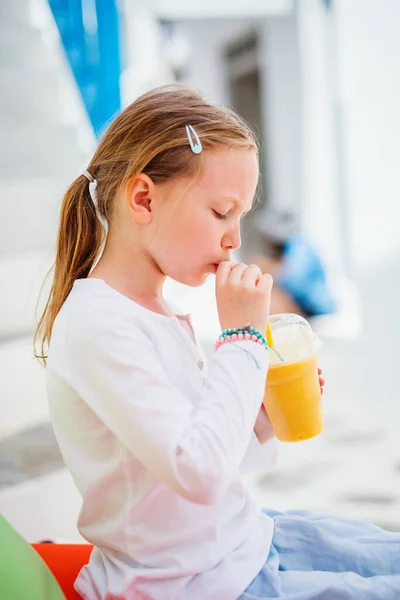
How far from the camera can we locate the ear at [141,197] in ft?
3.45

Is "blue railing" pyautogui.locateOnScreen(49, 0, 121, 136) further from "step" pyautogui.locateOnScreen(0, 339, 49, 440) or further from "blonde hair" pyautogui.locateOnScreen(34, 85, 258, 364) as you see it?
"blonde hair" pyautogui.locateOnScreen(34, 85, 258, 364)

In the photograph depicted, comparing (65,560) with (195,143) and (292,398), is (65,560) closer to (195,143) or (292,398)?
(292,398)

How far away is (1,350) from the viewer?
2447 mm

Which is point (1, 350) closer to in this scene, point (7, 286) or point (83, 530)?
A: point (7, 286)

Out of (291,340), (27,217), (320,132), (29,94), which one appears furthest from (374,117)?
(291,340)

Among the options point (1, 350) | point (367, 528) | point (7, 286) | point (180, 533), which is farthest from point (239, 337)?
point (7, 286)

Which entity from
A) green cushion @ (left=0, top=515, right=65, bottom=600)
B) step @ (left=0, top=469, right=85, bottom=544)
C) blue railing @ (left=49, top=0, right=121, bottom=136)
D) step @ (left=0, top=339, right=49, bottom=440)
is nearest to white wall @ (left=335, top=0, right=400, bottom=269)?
blue railing @ (left=49, top=0, right=121, bottom=136)

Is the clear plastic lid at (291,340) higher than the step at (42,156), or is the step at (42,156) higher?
the step at (42,156)

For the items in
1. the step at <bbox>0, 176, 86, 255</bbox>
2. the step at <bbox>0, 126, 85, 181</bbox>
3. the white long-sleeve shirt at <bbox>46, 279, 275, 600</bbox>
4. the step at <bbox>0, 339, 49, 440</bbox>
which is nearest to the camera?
the white long-sleeve shirt at <bbox>46, 279, 275, 600</bbox>

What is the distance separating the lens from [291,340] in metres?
1.27

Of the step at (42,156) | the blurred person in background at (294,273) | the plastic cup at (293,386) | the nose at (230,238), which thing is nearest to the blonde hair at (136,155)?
the nose at (230,238)

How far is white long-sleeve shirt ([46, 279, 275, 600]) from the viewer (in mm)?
872

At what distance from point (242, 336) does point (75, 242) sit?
0.37m

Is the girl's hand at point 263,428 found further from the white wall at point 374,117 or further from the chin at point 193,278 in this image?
the white wall at point 374,117
